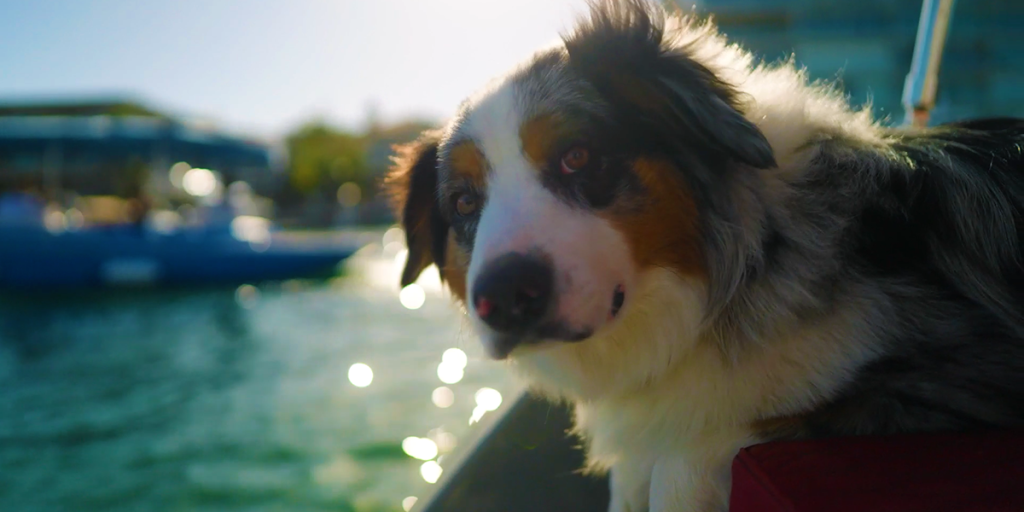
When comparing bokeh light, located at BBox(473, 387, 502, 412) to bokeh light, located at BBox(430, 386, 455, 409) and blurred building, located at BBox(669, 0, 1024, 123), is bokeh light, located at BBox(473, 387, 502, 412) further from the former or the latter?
blurred building, located at BBox(669, 0, 1024, 123)

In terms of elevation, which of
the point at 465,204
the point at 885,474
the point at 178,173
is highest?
the point at 178,173

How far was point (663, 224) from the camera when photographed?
160cm

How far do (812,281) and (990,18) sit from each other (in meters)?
4.55

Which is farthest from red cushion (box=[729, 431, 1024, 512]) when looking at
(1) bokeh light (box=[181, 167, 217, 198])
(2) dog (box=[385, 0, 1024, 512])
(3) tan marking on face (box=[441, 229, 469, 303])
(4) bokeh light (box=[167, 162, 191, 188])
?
(1) bokeh light (box=[181, 167, 217, 198])

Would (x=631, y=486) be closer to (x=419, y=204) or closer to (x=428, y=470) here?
(x=419, y=204)

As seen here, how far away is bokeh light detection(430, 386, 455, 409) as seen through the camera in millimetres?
5259

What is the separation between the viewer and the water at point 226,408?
3.98m

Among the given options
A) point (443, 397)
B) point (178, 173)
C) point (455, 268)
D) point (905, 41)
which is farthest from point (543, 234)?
point (178, 173)

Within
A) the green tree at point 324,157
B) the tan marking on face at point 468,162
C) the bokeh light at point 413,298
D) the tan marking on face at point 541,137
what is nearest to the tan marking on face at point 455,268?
the tan marking on face at point 468,162

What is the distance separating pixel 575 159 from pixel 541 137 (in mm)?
96

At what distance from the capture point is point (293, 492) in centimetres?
391

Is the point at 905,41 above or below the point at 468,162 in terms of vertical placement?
above

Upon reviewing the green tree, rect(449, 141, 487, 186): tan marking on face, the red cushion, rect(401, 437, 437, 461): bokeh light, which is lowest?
the red cushion

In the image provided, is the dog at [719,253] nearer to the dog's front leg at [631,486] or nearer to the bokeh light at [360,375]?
the dog's front leg at [631,486]
